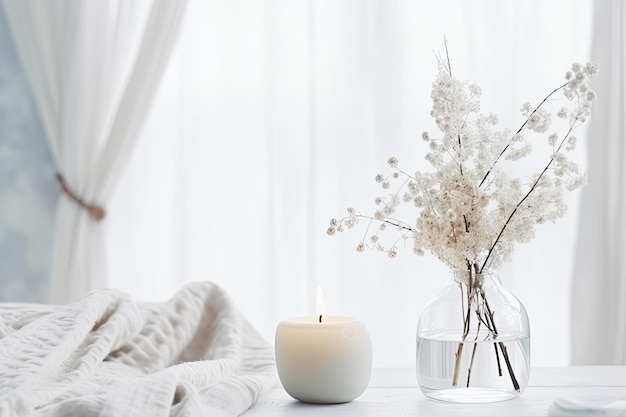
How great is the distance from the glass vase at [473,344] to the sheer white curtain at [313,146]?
128 centimetres

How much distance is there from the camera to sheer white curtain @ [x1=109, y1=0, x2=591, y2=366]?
2299 mm

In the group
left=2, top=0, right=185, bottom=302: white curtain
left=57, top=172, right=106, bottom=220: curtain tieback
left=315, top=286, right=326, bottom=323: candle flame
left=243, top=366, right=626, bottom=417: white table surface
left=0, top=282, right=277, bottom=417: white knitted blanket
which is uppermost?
left=2, top=0, right=185, bottom=302: white curtain

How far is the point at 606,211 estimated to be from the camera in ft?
7.29

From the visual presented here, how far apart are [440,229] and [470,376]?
18cm

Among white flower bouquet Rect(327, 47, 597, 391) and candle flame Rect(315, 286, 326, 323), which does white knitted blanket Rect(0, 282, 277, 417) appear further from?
white flower bouquet Rect(327, 47, 597, 391)

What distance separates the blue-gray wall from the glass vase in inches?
70.0

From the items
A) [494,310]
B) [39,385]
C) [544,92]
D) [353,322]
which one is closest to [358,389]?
[353,322]

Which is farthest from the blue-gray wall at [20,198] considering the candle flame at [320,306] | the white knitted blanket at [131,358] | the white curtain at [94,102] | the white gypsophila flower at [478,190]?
the white gypsophila flower at [478,190]

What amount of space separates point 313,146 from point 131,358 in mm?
1246

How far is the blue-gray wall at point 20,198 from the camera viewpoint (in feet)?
8.20

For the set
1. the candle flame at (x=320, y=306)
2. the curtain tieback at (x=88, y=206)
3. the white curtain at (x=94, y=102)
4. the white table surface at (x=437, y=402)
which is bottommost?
the white table surface at (x=437, y=402)

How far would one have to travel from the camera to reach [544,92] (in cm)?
230

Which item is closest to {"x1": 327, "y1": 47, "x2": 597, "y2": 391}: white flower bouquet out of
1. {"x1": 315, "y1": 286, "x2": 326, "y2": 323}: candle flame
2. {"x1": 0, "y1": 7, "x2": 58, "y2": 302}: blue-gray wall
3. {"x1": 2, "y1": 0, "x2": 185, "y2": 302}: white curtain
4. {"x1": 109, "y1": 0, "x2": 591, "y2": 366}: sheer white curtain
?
{"x1": 315, "y1": 286, "x2": 326, "y2": 323}: candle flame

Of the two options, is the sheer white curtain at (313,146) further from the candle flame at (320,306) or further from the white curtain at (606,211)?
the candle flame at (320,306)
